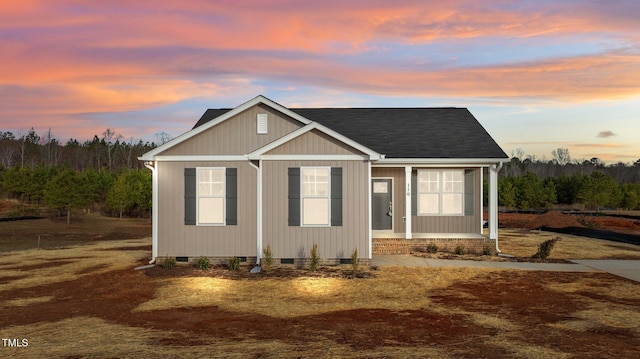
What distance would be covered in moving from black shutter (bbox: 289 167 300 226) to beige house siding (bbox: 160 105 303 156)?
67.5 inches

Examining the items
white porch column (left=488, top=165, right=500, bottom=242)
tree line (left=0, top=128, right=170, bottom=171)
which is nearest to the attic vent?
white porch column (left=488, top=165, right=500, bottom=242)

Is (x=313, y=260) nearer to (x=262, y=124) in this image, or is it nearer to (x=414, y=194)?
(x=262, y=124)

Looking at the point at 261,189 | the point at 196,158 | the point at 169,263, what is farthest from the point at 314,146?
the point at 169,263

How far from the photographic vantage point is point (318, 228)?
15164mm

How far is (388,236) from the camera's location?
18328mm

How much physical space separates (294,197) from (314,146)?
1625 mm

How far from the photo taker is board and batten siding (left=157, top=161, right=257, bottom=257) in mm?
15656

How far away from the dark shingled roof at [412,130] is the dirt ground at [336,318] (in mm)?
5075

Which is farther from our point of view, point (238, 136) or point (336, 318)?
point (238, 136)

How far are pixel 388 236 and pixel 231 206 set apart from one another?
5.93 m

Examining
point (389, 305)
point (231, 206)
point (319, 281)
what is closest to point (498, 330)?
point (389, 305)

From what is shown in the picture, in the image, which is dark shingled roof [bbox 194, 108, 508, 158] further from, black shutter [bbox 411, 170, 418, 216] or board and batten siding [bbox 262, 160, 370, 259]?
board and batten siding [bbox 262, 160, 370, 259]

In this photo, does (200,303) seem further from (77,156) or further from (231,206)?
(77,156)

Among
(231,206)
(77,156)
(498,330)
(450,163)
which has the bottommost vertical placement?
(498,330)
